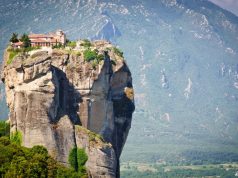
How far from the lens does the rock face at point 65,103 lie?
263 ft

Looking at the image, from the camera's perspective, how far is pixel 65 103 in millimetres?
84062

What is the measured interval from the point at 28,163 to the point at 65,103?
1005cm

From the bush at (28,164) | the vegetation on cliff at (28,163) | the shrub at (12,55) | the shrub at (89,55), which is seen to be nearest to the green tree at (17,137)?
the vegetation on cliff at (28,163)

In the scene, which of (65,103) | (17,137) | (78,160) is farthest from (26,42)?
(78,160)

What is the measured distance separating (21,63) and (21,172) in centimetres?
1107

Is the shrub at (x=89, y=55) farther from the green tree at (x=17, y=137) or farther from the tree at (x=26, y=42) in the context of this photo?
the green tree at (x=17, y=137)

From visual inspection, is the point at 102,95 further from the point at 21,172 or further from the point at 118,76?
the point at 21,172

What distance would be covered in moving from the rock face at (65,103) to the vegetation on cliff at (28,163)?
2.06 metres

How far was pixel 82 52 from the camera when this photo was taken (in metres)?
85.8

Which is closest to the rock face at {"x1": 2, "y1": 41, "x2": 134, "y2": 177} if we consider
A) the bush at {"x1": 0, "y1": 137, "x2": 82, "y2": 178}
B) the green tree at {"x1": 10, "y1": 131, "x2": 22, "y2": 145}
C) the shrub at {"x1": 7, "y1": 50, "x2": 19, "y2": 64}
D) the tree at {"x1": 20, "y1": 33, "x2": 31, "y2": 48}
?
the green tree at {"x1": 10, "y1": 131, "x2": 22, "y2": 145}

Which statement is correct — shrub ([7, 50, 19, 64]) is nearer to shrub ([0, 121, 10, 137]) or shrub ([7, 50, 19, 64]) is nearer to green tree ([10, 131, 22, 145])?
shrub ([0, 121, 10, 137])

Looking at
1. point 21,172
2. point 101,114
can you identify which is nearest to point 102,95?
point 101,114

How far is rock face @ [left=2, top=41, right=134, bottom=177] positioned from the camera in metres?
80.2

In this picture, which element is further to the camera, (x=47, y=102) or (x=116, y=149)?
(x=116, y=149)
